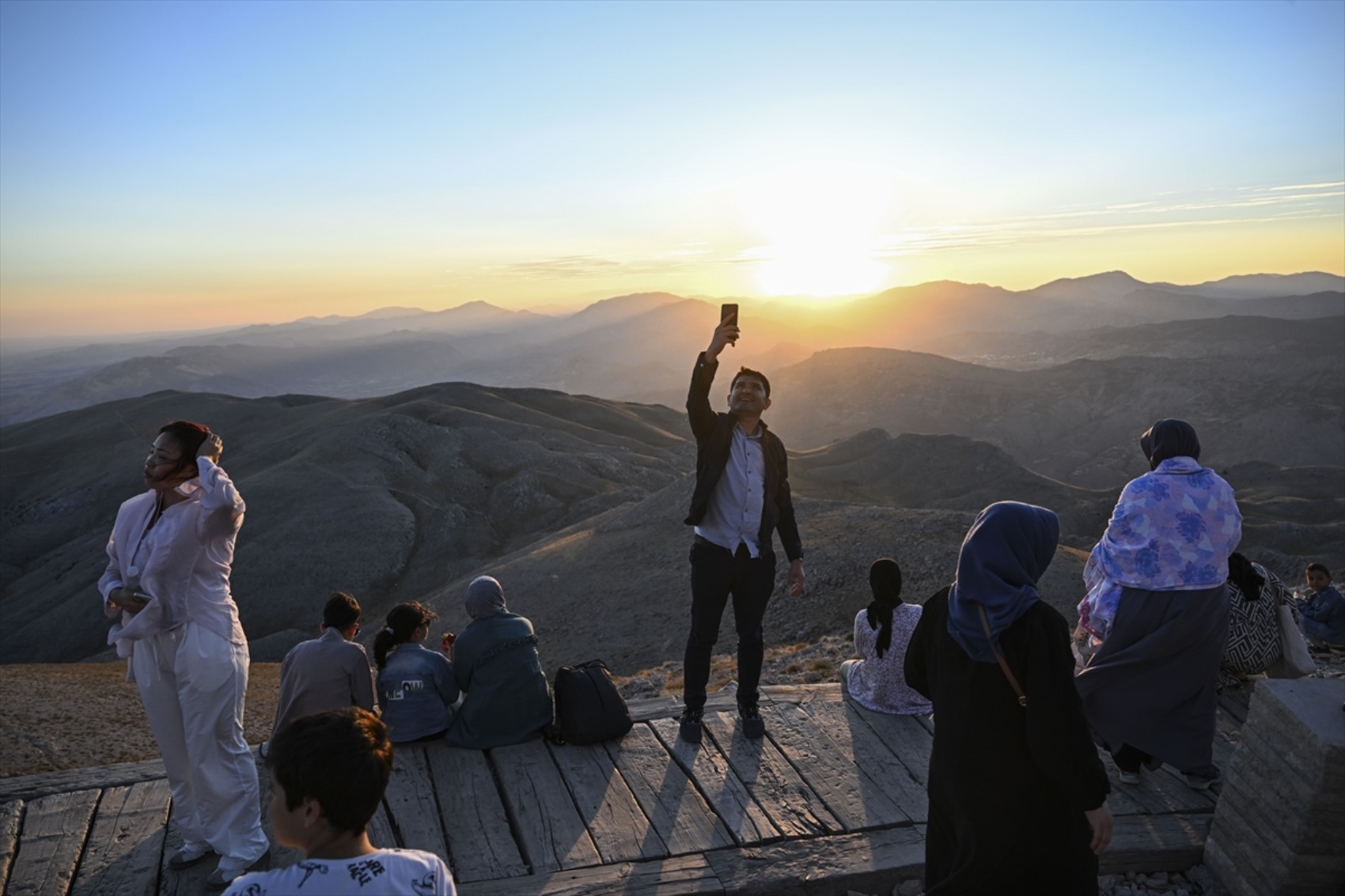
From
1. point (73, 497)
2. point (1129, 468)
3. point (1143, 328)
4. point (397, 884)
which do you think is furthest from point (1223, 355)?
point (397, 884)

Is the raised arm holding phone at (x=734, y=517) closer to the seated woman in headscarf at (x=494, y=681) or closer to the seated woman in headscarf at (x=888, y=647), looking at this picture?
the seated woman in headscarf at (x=888, y=647)

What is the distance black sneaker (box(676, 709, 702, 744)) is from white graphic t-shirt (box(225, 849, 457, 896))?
3540 mm

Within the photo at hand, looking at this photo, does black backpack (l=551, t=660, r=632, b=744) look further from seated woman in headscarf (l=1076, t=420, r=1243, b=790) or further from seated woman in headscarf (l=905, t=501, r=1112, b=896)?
seated woman in headscarf (l=1076, t=420, r=1243, b=790)

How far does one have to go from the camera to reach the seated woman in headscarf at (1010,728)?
9.14 feet

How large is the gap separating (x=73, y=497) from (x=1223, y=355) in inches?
3504

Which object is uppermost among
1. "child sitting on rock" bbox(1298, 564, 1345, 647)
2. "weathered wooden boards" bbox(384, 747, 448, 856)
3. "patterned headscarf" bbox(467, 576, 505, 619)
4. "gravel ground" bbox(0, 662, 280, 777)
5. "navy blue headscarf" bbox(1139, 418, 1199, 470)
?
"navy blue headscarf" bbox(1139, 418, 1199, 470)

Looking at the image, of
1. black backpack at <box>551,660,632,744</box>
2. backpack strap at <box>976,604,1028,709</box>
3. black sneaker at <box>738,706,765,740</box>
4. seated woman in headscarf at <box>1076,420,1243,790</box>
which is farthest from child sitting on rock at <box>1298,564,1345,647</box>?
backpack strap at <box>976,604,1028,709</box>

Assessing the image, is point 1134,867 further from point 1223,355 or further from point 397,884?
point 1223,355

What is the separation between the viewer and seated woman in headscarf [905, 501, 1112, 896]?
279 cm

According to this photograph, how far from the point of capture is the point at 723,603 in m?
5.59

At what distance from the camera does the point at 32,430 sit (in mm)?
57500

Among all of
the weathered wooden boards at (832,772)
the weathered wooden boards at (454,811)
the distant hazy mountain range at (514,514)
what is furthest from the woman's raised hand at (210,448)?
the distant hazy mountain range at (514,514)

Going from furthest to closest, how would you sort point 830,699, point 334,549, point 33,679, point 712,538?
point 334,549 → point 33,679 → point 830,699 → point 712,538

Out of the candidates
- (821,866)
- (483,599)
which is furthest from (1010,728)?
(483,599)
